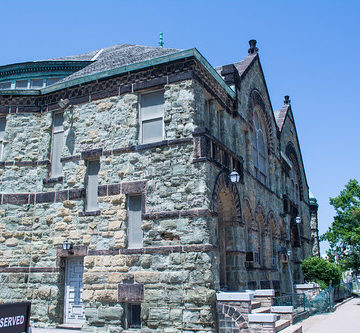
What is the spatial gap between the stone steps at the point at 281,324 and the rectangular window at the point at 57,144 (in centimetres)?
895

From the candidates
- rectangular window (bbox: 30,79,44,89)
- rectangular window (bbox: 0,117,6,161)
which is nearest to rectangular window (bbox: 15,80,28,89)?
rectangular window (bbox: 30,79,44,89)

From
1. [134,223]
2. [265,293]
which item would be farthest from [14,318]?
[265,293]

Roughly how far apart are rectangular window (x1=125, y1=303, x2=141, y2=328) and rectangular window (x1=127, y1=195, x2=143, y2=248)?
70.9 inches

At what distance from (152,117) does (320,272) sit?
16445mm

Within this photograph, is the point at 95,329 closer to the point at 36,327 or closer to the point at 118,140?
the point at 36,327

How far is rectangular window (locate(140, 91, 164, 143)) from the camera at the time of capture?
13742 millimetres

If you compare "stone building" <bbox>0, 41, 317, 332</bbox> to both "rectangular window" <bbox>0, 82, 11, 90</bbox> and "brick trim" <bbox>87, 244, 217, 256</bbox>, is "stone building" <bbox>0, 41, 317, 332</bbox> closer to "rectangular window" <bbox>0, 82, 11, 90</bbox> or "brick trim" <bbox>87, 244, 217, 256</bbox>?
"brick trim" <bbox>87, 244, 217, 256</bbox>

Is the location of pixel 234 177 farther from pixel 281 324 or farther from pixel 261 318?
pixel 281 324

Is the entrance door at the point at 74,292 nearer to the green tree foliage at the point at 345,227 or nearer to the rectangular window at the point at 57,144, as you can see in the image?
the rectangular window at the point at 57,144

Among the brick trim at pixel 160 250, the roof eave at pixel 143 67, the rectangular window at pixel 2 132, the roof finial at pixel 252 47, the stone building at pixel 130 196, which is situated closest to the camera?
the brick trim at pixel 160 250

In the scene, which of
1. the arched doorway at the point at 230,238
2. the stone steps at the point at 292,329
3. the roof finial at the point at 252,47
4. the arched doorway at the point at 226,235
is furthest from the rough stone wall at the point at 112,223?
the roof finial at the point at 252,47

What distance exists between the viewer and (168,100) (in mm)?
13523

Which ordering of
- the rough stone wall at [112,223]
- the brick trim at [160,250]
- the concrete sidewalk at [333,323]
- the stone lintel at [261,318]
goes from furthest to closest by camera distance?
the concrete sidewalk at [333,323] < the rough stone wall at [112,223] < the brick trim at [160,250] < the stone lintel at [261,318]

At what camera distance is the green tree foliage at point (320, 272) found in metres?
24.7
